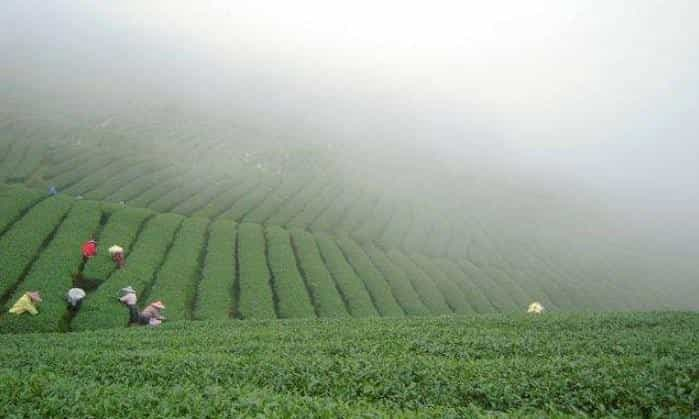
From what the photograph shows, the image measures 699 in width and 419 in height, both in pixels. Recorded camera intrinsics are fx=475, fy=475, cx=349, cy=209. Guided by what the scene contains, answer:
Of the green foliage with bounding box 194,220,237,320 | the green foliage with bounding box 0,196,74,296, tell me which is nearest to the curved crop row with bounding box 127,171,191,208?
the green foliage with bounding box 0,196,74,296

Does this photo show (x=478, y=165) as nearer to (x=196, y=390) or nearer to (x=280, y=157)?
(x=280, y=157)

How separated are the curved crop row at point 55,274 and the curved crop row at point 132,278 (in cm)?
126

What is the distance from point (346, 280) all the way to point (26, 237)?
21.1 metres

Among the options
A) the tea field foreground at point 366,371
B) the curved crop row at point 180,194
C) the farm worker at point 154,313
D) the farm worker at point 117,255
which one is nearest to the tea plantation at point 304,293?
the tea field foreground at point 366,371

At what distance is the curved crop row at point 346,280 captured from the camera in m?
32.4

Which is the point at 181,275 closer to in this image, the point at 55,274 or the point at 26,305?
the point at 55,274

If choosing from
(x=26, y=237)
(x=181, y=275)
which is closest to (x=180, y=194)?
(x=26, y=237)

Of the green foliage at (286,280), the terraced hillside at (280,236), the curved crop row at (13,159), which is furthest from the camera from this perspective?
the curved crop row at (13,159)

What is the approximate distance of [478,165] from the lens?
355 ft

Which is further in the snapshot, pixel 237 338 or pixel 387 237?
pixel 387 237

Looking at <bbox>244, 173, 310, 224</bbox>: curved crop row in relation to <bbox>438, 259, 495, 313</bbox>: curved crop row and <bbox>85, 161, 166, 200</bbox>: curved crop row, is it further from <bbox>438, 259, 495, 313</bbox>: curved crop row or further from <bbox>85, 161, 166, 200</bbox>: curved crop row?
<bbox>438, 259, 495, 313</bbox>: curved crop row

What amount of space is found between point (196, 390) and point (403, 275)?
98.0 ft

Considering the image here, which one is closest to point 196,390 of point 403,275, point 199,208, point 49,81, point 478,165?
point 403,275

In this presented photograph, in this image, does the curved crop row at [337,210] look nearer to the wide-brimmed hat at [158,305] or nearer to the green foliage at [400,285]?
the green foliage at [400,285]
